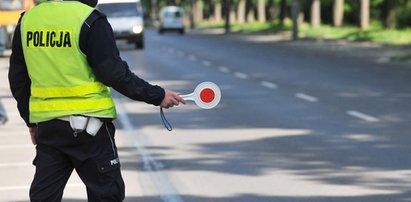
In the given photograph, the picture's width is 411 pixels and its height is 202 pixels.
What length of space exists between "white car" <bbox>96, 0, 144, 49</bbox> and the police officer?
40396mm

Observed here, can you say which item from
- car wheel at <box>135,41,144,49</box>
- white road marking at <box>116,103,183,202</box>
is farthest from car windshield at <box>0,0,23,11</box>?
white road marking at <box>116,103,183,202</box>

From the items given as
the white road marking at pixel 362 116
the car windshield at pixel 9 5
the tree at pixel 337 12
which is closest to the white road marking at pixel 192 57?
the car windshield at pixel 9 5

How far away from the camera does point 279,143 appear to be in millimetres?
12711

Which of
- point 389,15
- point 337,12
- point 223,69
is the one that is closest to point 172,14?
point 337,12

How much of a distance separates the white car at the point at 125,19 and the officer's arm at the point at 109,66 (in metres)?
40.5

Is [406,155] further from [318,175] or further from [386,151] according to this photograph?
[318,175]

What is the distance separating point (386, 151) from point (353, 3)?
6679 centimetres

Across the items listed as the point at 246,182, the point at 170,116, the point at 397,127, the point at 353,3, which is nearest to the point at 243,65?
the point at 170,116

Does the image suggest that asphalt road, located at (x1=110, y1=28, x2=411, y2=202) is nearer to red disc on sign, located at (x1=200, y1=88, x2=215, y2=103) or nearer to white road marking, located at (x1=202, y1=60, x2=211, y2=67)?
red disc on sign, located at (x1=200, y1=88, x2=215, y2=103)

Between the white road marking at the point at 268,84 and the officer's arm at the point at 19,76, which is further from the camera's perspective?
the white road marking at the point at 268,84

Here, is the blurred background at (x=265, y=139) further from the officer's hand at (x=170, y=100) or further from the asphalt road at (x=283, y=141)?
the officer's hand at (x=170, y=100)

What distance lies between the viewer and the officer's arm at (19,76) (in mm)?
5633

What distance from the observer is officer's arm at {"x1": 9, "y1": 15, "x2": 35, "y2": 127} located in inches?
222

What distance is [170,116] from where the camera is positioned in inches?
660
